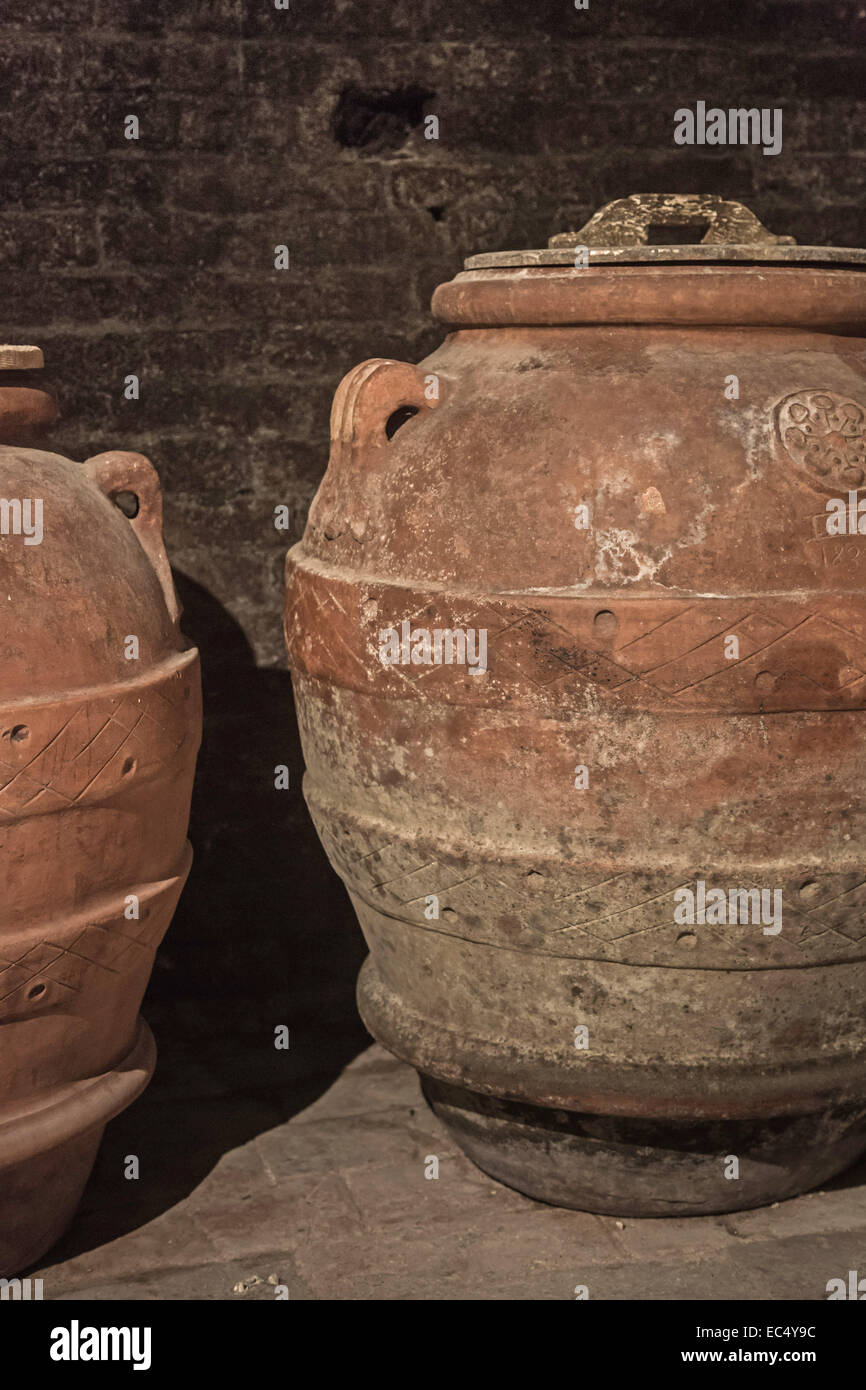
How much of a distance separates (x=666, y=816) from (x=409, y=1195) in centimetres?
108

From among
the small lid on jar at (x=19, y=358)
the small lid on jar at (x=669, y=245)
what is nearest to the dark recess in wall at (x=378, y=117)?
the small lid on jar at (x=669, y=245)

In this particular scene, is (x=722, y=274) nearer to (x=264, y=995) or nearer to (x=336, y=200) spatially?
(x=336, y=200)

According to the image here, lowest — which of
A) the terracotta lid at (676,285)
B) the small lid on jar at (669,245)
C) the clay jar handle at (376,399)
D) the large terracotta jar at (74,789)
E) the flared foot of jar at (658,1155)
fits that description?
the flared foot of jar at (658,1155)

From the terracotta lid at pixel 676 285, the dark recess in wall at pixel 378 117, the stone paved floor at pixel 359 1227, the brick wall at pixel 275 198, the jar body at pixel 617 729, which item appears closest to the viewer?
the jar body at pixel 617 729

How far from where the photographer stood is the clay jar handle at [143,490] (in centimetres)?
298

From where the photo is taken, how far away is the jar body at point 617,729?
264 centimetres

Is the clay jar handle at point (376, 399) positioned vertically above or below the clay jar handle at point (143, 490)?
above

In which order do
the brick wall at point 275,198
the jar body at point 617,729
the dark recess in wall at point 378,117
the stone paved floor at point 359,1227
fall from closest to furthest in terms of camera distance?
the jar body at point 617,729
the stone paved floor at point 359,1227
the brick wall at point 275,198
the dark recess in wall at point 378,117

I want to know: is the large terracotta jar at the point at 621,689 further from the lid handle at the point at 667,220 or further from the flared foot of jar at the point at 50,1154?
the flared foot of jar at the point at 50,1154

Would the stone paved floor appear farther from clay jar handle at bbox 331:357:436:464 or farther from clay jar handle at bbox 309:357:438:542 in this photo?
clay jar handle at bbox 331:357:436:464

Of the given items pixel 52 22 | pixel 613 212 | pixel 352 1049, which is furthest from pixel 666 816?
pixel 52 22

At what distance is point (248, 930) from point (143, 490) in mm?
1435

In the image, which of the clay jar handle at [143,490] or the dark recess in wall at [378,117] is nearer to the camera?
the clay jar handle at [143,490]

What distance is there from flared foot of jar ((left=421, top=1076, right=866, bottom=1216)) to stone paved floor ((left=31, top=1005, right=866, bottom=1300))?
0.05m
